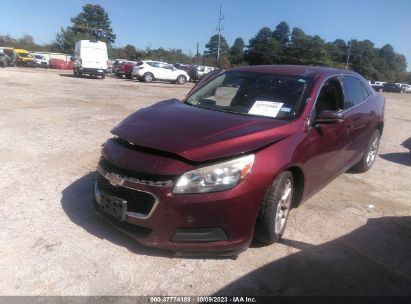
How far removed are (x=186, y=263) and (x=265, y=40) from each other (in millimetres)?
90863

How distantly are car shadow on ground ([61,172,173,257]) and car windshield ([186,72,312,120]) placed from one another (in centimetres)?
164

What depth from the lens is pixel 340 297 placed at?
2867 mm

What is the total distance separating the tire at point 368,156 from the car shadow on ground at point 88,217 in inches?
150

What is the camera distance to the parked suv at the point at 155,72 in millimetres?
26547

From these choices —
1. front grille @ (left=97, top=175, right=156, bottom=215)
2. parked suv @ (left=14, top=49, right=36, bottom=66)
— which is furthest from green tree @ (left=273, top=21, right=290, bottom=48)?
front grille @ (left=97, top=175, right=156, bottom=215)

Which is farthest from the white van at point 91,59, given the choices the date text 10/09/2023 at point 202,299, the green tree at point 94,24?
the green tree at point 94,24

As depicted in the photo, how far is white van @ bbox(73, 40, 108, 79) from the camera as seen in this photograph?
26.4 metres

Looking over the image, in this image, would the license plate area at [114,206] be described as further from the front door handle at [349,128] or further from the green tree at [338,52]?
the green tree at [338,52]

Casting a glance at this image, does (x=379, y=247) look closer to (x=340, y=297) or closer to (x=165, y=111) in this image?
(x=340, y=297)

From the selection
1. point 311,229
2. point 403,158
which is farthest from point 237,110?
point 403,158

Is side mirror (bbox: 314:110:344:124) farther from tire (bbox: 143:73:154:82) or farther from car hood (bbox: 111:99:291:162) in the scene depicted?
tire (bbox: 143:73:154:82)

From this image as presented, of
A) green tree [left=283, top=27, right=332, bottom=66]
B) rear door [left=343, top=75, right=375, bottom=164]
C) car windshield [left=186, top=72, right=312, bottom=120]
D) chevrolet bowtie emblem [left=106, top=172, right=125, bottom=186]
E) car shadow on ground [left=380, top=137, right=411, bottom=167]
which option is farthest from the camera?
green tree [left=283, top=27, right=332, bottom=66]

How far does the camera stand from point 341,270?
3.23m

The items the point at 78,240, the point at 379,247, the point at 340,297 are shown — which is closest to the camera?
the point at 340,297
